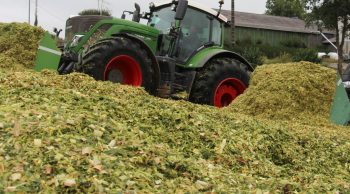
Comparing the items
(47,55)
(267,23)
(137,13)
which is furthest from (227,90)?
(267,23)

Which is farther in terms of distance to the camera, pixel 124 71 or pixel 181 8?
pixel 181 8

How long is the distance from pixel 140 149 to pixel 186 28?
21.5 feet

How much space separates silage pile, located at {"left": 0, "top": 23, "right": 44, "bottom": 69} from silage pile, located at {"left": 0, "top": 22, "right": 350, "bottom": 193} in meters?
2.64

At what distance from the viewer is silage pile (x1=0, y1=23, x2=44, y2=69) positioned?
8922 mm

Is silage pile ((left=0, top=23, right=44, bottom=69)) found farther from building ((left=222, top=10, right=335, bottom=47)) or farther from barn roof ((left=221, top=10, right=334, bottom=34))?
barn roof ((left=221, top=10, right=334, bottom=34))

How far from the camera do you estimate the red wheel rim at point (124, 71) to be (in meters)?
8.59

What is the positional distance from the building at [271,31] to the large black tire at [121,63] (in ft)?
123

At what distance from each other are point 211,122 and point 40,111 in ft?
6.59

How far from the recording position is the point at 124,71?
881cm

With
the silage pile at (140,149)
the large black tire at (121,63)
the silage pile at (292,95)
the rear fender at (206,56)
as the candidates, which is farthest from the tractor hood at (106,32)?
the silage pile at (140,149)

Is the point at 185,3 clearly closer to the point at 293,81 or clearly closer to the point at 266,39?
the point at 293,81

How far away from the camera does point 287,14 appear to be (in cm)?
7750

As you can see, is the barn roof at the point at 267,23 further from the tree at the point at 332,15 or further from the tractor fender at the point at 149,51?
the tractor fender at the point at 149,51

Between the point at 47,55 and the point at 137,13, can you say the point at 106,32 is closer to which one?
the point at 47,55
